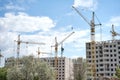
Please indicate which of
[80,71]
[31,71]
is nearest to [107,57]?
[80,71]

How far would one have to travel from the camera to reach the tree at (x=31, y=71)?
87394mm

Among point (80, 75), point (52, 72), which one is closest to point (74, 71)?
point (80, 75)

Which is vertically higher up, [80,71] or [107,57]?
[107,57]

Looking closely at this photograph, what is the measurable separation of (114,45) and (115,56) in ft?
20.8

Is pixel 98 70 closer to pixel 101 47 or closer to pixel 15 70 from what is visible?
pixel 101 47

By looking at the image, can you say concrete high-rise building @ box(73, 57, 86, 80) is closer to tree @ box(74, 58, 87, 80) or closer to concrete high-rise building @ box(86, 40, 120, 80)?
tree @ box(74, 58, 87, 80)

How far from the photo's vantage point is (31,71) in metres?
87.5

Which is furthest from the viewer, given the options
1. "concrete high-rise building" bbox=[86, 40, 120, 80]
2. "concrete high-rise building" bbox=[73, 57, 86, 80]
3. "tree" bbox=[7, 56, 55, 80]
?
"concrete high-rise building" bbox=[86, 40, 120, 80]

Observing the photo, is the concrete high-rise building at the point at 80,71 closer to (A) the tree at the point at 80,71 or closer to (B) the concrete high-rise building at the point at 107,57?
(A) the tree at the point at 80,71

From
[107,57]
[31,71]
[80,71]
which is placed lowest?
[80,71]

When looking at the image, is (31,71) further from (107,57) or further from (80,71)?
(107,57)

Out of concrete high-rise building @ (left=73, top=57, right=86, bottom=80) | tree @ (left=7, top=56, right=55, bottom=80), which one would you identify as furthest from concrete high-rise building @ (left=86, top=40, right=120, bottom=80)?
tree @ (left=7, top=56, right=55, bottom=80)

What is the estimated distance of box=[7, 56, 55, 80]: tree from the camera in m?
87.4

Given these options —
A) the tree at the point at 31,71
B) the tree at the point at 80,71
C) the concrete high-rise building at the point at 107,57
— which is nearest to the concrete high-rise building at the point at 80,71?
the tree at the point at 80,71
